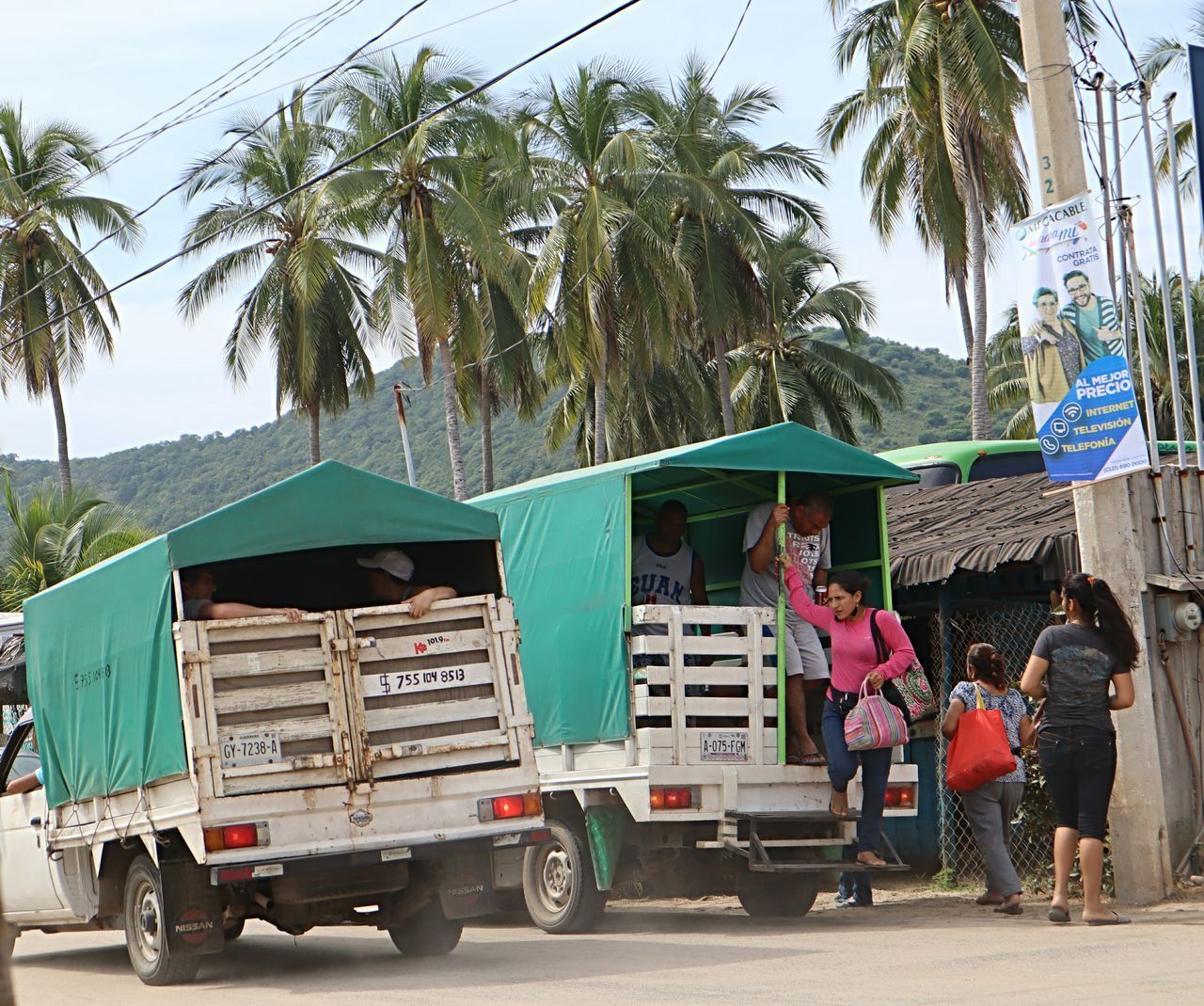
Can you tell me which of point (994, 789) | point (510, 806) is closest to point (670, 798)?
point (510, 806)

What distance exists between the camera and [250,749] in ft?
29.0

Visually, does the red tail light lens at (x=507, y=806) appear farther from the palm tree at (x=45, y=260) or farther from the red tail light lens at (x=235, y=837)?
the palm tree at (x=45, y=260)

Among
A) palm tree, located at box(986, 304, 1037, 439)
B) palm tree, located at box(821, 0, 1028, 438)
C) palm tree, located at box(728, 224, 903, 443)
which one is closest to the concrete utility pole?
palm tree, located at box(821, 0, 1028, 438)

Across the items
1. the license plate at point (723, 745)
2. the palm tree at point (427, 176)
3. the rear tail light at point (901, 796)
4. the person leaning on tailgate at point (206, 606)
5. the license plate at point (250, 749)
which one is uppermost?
the palm tree at point (427, 176)

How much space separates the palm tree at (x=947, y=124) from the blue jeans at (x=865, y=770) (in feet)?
72.9

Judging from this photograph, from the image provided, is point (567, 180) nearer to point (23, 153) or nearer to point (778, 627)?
point (23, 153)

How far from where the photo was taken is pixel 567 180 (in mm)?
34875

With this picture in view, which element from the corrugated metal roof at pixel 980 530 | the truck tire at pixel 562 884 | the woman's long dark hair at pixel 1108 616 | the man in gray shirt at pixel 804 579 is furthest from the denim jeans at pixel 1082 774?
the truck tire at pixel 562 884

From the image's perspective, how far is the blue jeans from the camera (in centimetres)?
1015

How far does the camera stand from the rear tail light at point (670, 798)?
9836 millimetres

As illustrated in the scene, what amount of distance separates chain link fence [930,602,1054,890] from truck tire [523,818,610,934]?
3281mm

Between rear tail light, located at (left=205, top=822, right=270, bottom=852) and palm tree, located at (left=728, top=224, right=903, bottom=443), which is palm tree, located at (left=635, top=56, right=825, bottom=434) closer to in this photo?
palm tree, located at (left=728, top=224, right=903, bottom=443)

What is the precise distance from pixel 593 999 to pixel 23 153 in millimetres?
37750

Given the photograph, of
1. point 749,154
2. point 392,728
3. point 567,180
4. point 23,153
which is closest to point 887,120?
point 749,154
